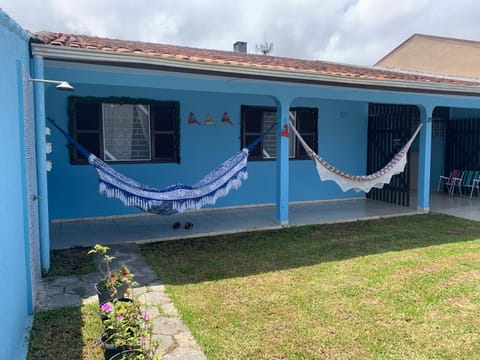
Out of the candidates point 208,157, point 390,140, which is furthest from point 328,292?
point 390,140

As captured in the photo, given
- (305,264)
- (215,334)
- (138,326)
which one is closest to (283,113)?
(305,264)

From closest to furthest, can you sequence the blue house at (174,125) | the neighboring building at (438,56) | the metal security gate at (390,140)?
1. the blue house at (174,125)
2. the metal security gate at (390,140)
3. the neighboring building at (438,56)

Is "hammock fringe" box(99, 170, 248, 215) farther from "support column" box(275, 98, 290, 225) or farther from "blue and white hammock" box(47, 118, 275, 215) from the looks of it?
"support column" box(275, 98, 290, 225)

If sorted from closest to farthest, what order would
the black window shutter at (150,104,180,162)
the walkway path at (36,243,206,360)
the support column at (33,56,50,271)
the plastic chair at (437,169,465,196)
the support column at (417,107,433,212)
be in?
the walkway path at (36,243,206,360), the support column at (33,56,50,271), the black window shutter at (150,104,180,162), the support column at (417,107,433,212), the plastic chair at (437,169,465,196)

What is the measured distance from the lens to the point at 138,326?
2.21m

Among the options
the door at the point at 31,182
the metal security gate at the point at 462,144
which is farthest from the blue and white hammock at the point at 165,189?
the metal security gate at the point at 462,144

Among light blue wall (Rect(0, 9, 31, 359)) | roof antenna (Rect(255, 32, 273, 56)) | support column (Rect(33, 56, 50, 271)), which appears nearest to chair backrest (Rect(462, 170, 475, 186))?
support column (Rect(33, 56, 50, 271))

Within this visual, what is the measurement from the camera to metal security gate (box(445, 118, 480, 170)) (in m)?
8.86

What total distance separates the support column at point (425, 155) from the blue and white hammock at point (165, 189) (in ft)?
11.3

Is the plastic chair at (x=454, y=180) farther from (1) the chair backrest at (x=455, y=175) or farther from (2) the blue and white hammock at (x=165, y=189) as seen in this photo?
(2) the blue and white hammock at (x=165, y=189)

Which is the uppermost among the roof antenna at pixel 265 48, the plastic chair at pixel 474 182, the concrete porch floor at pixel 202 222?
the roof antenna at pixel 265 48

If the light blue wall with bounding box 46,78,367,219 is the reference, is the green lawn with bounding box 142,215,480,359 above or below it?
below

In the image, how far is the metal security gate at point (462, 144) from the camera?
886 cm

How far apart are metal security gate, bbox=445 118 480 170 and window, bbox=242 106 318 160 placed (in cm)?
405
